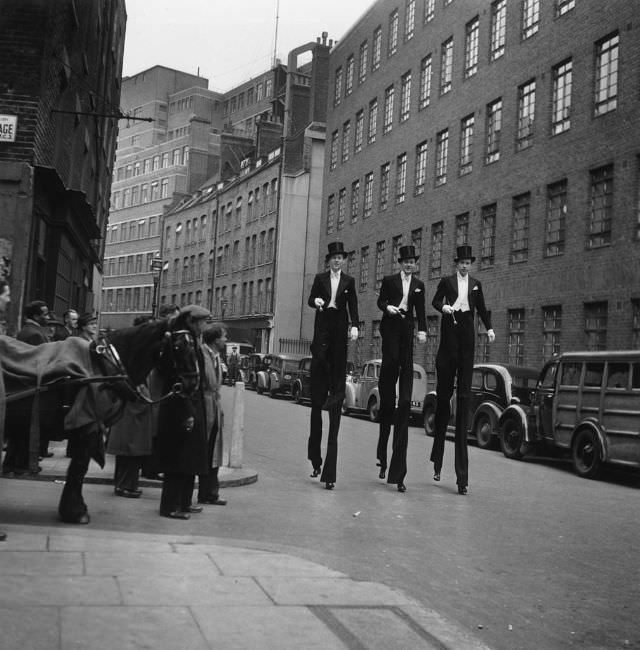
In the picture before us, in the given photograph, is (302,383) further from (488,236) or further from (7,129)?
(7,129)

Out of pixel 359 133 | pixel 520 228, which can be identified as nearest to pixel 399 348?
pixel 520 228

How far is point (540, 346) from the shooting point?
27.2 metres

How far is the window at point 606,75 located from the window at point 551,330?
569cm

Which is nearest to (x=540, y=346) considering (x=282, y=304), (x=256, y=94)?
(x=282, y=304)

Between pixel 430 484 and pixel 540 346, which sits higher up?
pixel 540 346

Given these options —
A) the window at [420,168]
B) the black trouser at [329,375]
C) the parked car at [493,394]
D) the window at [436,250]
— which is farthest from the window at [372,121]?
the black trouser at [329,375]

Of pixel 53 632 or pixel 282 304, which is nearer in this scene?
pixel 53 632

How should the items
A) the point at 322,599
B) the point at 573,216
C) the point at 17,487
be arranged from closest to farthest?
the point at 322,599, the point at 17,487, the point at 573,216

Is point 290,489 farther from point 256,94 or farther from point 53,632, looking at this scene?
point 256,94

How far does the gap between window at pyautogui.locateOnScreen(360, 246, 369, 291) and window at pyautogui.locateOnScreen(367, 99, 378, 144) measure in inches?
205

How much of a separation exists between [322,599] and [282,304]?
5332cm

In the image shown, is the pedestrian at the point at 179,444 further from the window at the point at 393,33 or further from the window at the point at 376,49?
the window at the point at 376,49

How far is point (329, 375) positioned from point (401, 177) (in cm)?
3147

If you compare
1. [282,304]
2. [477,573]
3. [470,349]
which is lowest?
[477,573]
